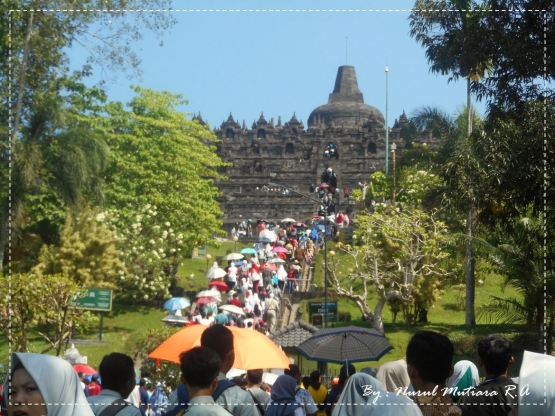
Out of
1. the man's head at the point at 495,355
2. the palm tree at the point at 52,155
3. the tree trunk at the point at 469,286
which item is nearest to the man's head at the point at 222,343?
the man's head at the point at 495,355

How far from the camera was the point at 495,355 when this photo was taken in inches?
183

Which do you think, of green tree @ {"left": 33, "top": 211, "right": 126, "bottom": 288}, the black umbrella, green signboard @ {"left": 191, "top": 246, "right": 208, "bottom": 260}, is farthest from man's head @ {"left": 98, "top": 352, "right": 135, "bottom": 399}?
green signboard @ {"left": 191, "top": 246, "right": 208, "bottom": 260}

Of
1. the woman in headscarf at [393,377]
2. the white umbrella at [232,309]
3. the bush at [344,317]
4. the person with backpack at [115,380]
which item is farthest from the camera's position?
the bush at [344,317]

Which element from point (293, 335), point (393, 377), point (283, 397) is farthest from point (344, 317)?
point (393, 377)

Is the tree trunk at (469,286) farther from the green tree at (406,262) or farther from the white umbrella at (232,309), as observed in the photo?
the white umbrella at (232,309)

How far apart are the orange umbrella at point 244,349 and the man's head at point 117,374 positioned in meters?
1.75

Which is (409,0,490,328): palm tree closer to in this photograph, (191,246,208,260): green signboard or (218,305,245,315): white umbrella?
(218,305,245,315): white umbrella

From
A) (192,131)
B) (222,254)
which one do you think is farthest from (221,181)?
(192,131)

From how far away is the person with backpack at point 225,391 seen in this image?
433cm

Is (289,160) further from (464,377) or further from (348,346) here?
(464,377)

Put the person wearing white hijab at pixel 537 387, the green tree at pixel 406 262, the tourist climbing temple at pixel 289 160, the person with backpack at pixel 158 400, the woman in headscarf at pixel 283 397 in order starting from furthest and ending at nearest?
the tourist climbing temple at pixel 289 160
the green tree at pixel 406 262
the person with backpack at pixel 158 400
the woman in headscarf at pixel 283 397
the person wearing white hijab at pixel 537 387

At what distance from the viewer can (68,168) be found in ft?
49.2

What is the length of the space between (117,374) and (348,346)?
458 centimetres

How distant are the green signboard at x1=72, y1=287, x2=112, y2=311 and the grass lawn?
102 cm
